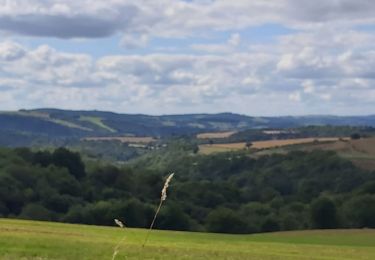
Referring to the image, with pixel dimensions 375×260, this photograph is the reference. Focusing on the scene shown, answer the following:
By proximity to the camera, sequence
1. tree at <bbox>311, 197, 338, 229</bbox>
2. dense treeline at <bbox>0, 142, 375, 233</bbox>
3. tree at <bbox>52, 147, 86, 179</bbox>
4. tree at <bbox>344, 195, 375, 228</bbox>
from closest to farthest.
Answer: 1. dense treeline at <bbox>0, 142, 375, 233</bbox>
2. tree at <bbox>311, 197, 338, 229</bbox>
3. tree at <bbox>344, 195, 375, 228</bbox>
4. tree at <bbox>52, 147, 86, 179</bbox>

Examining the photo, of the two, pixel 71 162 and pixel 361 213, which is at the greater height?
pixel 71 162

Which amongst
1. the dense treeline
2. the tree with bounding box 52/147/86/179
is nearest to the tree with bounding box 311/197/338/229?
the dense treeline

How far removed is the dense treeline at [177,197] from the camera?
300 feet

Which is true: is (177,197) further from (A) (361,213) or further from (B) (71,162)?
(A) (361,213)

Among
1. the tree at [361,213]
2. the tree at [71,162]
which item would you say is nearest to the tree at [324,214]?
the tree at [361,213]

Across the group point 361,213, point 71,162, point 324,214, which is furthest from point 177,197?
point 361,213

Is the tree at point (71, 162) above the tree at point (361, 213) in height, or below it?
above

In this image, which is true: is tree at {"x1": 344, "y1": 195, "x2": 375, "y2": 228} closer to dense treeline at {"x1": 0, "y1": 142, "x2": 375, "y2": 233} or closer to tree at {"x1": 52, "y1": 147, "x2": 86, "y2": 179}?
dense treeline at {"x1": 0, "y1": 142, "x2": 375, "y2": 233}

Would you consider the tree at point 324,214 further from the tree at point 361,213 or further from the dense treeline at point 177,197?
the tree at point 361,213

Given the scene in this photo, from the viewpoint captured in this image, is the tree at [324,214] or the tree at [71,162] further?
the tree at [71,162]

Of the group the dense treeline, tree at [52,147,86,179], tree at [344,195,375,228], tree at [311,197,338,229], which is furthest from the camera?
tree at [52,147,86,179]

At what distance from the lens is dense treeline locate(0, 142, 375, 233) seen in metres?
91.4

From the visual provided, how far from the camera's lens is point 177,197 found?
116 meters

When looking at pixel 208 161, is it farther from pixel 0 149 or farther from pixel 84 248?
pixel 84 248
